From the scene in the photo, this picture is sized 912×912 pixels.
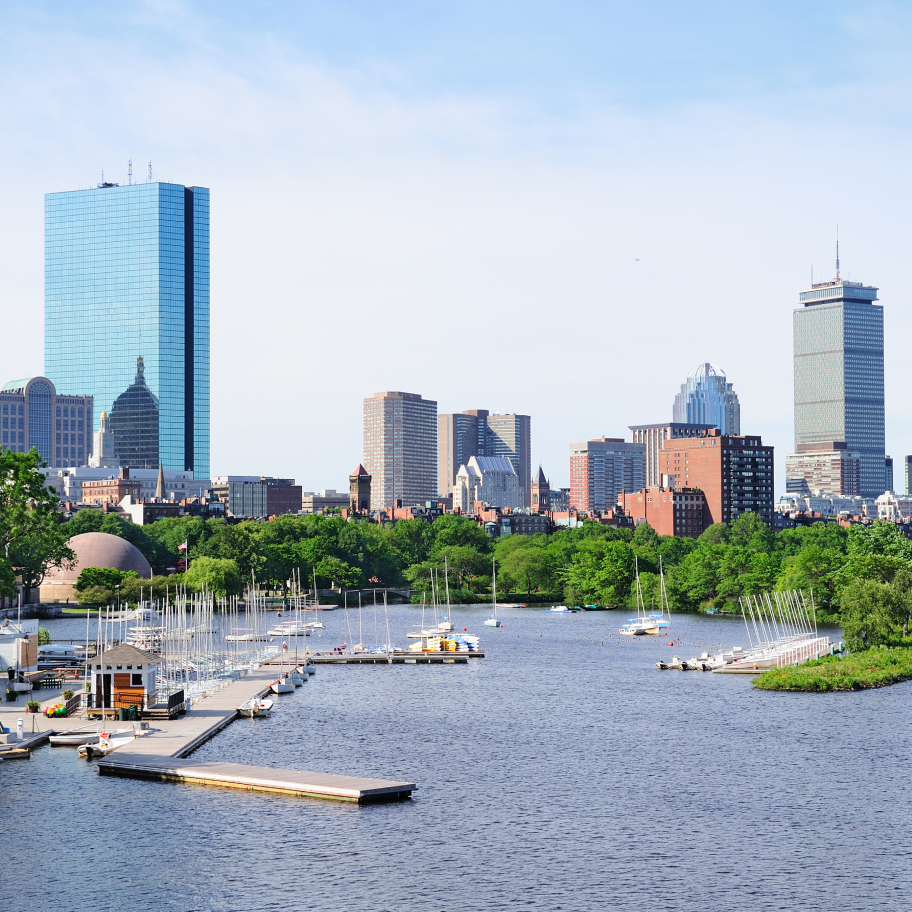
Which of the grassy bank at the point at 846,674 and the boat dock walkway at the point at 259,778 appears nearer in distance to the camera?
the boat dock walkway at the point at 259,778

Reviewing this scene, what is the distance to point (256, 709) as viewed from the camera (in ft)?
282

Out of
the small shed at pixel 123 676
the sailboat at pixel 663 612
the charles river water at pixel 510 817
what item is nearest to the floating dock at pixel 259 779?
the charles river water at pixel 510 817

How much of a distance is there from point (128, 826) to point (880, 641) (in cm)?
7874

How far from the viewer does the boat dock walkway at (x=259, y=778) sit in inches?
2355

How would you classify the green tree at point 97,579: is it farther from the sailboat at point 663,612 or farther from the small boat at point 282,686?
the small boat at point 282,686

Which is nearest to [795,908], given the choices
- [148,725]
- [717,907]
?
[717,907]

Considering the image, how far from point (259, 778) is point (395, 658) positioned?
6456 centimetres

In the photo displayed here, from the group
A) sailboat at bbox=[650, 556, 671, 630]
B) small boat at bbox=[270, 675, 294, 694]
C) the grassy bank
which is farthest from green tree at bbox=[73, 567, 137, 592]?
the grassy bank

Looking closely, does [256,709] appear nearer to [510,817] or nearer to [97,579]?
[510,817]

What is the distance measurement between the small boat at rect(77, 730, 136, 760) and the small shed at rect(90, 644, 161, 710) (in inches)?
276

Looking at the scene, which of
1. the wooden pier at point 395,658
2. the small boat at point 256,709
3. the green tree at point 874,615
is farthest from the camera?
the wooden pier at point 395,658

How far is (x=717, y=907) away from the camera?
4578 cm

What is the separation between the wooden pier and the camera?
411 feet

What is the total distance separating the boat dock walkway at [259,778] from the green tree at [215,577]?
11678cm
